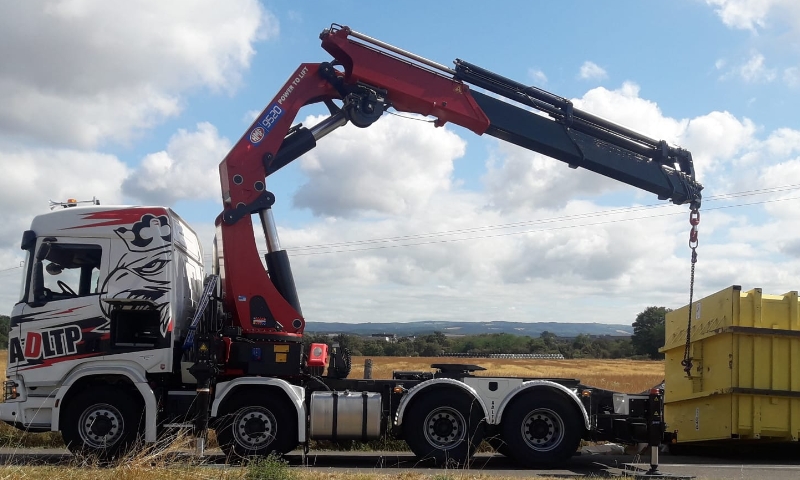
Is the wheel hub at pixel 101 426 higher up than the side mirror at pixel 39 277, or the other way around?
the side mirror at pixel 39 277

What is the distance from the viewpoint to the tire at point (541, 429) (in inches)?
474

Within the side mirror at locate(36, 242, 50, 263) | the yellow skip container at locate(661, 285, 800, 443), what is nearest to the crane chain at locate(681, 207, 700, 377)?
the yellow skip container at locate(661, 285, 800, 443)

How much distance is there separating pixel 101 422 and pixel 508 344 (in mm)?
32418

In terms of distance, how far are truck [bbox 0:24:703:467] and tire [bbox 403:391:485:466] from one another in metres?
0.02

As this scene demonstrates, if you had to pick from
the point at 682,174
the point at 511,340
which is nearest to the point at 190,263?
the point at 682,174

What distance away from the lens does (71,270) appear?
38.9 ft

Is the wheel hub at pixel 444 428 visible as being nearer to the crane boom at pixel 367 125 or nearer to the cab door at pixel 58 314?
the crane boom at pixel 367 125

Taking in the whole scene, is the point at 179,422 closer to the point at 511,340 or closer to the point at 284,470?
the point at 284,470

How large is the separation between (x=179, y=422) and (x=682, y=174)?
9039mm

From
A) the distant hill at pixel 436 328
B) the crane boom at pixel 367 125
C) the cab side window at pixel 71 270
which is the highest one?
the crane boom at pixel 367 125

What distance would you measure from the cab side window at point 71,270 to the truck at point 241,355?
2 centimetres

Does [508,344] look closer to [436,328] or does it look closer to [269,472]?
[269,472]

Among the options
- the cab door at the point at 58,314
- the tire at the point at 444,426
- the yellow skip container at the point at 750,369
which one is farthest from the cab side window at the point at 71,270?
the yellow skip container at the point at 750,369

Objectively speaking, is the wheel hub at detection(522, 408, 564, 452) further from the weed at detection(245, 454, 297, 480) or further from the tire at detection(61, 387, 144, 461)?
the tire at detection(61, 387, 144, 461)
